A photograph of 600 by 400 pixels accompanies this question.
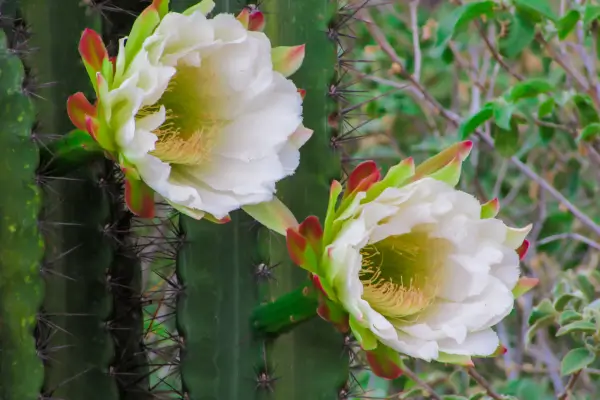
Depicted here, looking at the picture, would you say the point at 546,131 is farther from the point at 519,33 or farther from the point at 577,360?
the point at 577,360

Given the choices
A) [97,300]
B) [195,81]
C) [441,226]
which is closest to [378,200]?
[441,226]

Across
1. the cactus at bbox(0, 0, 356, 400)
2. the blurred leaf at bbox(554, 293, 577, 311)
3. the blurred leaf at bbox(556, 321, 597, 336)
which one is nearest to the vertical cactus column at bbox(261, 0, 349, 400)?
the cactus at bbox(0, 0, 356, 400)

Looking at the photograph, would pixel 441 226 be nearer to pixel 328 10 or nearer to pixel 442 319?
pixel 442 319

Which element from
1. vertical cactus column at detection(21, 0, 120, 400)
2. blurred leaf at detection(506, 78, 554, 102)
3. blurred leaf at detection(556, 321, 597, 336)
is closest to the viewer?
vertical cactus column at detection(21, 0, 120, 400)

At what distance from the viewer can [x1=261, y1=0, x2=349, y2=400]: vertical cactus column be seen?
70cm

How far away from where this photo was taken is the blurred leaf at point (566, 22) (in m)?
1.06

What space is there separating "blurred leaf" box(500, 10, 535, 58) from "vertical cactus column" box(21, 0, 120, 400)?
0.64m

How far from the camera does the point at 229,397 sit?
68cm

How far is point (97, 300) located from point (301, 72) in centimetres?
25

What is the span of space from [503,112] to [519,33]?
149 mm

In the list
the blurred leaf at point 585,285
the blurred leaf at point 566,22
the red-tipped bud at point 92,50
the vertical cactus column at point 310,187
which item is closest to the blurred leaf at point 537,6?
the blurred leaf at point 566,22

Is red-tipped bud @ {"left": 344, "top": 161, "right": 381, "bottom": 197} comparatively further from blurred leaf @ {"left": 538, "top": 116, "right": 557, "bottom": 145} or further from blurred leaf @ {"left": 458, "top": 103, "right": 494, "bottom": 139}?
blurred leaf @ {"left": 538, "top": 116, "right": 557, "bottom": 145}

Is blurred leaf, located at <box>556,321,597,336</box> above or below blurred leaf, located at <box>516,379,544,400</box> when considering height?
above

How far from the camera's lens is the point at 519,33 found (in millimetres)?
1157
